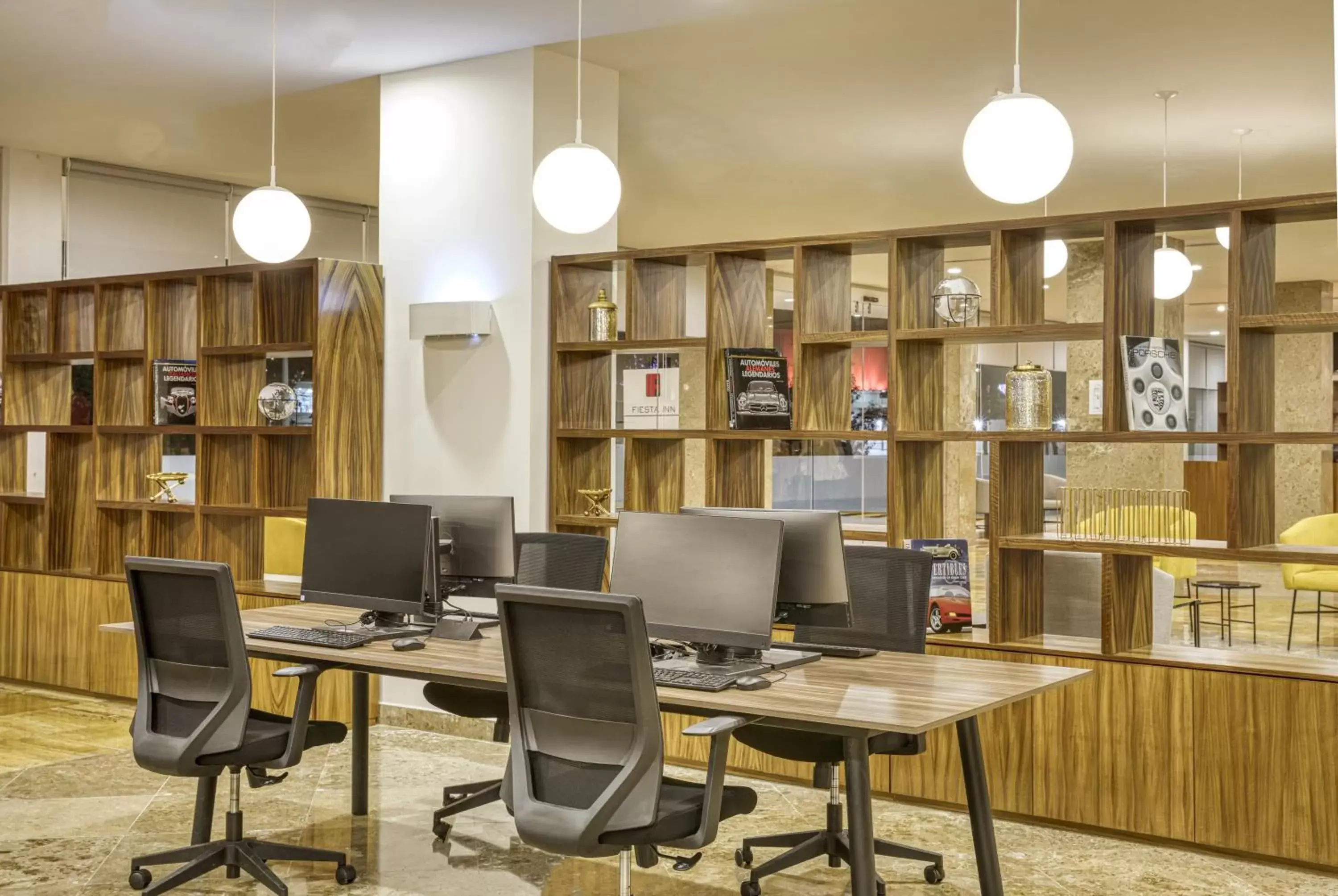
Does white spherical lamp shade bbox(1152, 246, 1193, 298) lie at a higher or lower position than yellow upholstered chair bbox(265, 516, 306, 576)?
higher

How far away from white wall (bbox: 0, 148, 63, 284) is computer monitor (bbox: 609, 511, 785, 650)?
580 cm

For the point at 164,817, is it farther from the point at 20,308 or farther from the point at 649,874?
the point at 20,308

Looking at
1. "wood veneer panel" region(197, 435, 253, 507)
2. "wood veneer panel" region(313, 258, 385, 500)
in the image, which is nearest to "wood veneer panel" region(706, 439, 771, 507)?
"wood veneer panel" region(313, 258, 385, 500)

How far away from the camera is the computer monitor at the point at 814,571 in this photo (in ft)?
12.9

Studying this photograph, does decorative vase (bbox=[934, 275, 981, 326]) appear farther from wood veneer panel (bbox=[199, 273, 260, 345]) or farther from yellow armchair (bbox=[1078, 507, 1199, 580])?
wood veneer panel (bbox=[199, 273, 260, 345])

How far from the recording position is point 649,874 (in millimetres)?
4398

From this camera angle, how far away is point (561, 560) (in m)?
4.95

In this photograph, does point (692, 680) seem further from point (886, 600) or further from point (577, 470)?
point (577, 470)

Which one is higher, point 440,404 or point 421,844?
point 440,404

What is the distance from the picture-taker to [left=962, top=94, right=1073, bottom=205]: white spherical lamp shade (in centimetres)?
402

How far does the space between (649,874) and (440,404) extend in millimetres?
2856

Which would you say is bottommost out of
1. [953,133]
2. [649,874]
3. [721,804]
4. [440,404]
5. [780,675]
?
[649,874]

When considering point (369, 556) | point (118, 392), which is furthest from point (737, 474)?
point (118, 392)

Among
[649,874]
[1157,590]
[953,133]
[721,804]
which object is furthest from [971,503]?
[721,804]
